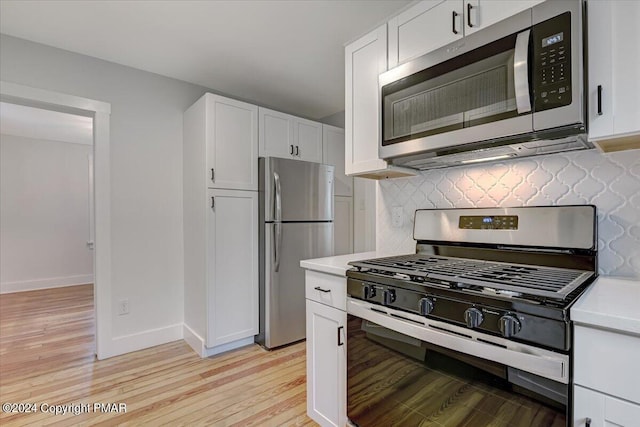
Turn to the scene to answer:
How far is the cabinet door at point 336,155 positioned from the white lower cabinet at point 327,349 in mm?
1867

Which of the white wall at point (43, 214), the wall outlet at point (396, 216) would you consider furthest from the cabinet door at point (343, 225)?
the white wall at point (43, 214)

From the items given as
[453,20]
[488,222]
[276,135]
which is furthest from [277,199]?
[453,20]

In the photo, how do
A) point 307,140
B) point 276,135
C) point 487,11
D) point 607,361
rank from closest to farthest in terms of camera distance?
point 607,361 < point 487,11 < point 276,135 < point 307,140

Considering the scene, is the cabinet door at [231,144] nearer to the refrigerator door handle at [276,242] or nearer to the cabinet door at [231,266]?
the cabinet door at [231,266]

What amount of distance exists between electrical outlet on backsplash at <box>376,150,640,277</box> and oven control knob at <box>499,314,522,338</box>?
0.64m

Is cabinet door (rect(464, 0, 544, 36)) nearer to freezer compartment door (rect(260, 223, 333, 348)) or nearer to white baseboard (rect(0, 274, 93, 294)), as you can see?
freezer compartment door (rect(260, 223, 333, 348))

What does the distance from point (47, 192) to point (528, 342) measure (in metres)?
6.37

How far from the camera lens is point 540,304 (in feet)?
2.87

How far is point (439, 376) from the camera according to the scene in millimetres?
1118

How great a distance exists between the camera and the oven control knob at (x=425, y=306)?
1117 millimetres

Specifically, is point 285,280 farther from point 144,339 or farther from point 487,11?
point 487,11

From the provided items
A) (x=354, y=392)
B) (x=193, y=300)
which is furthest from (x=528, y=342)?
(x=193, y=300)

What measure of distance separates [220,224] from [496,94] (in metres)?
2.10

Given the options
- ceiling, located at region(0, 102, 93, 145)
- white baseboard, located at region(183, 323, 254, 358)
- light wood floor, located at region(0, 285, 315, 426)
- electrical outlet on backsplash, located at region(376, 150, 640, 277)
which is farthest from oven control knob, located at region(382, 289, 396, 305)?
ceiling, located at region(0, 102, 93, 145)
